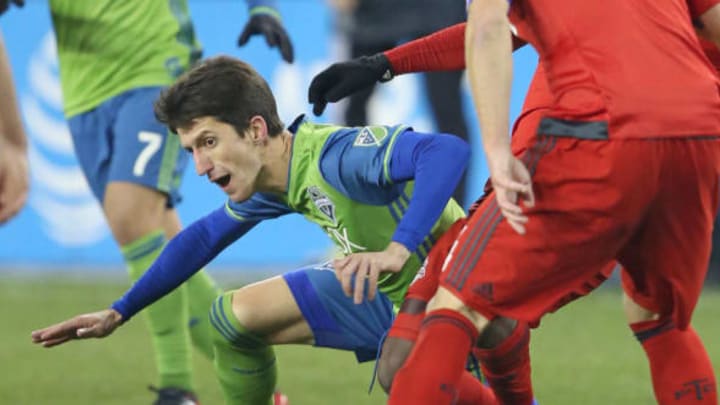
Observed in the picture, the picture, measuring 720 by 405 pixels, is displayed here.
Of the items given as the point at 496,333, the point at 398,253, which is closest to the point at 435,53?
the point at 398,253

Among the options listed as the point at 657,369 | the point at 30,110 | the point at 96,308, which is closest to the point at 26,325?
the point at 96,308

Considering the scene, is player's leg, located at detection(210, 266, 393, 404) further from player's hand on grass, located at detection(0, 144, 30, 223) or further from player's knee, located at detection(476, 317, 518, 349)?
player's hand on grass, located at detection(0, 144, 30, 223)

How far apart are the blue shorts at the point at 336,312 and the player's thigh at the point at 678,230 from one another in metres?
0.99

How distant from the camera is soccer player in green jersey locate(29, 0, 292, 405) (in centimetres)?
562

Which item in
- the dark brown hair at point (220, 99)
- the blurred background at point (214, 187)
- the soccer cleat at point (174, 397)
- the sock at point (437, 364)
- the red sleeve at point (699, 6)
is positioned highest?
the red sleeve at point (699, 6)

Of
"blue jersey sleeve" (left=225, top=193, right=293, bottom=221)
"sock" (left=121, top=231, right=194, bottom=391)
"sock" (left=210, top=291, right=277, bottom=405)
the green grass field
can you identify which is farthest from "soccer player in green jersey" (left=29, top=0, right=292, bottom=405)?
"blue jersey sleeve" (left=225, top=193, right=293, bottom=221)

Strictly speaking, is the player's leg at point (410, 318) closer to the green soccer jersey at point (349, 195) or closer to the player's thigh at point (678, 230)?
the green soccer jersey at point (349, 195)

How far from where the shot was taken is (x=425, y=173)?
3746 millimetres

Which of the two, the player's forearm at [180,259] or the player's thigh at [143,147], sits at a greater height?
the player's forearm at [180,259]

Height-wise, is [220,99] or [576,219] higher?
[220,99]

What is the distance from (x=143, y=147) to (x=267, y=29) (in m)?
0.63

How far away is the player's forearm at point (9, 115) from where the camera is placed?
12.0 ft

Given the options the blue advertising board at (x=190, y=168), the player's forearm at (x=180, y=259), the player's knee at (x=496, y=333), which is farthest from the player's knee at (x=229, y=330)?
the blue advertising board at (x=190, y=168)

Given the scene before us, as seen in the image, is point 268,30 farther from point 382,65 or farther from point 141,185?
point 382,65
